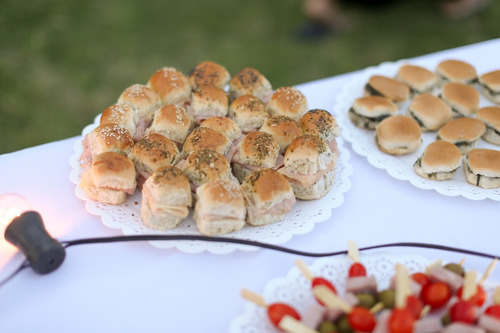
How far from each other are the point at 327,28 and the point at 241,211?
367 centimetres

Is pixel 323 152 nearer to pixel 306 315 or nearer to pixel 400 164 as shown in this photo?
pixel 400 164

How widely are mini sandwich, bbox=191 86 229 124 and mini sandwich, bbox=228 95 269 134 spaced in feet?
0.16

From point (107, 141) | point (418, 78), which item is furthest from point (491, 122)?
point (107, 141)

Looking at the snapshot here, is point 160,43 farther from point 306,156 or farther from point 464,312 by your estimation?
point 464,312

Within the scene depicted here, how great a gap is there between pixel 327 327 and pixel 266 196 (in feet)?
1.48

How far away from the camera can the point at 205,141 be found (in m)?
1.61

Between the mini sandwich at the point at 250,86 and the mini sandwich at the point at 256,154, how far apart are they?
13.9 inches

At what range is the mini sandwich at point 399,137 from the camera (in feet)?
6.17

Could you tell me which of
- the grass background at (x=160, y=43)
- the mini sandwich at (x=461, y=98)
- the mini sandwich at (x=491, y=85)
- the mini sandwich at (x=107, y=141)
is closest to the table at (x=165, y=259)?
the mini sandwich at (x=107, y=141)

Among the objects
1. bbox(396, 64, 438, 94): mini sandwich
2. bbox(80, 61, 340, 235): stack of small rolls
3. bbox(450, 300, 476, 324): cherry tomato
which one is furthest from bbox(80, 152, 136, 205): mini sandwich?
bbox(396, 64, 438, 94): mini sandwich

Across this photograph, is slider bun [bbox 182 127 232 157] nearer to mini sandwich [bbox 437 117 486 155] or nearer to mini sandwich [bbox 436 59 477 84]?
mini sandwich [bbox 437 117 486 155]

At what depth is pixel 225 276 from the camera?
55.0 inches

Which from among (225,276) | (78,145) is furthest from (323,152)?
(78,145)

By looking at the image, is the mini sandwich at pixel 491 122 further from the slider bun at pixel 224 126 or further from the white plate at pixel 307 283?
the slider bun at pixel 224 126
